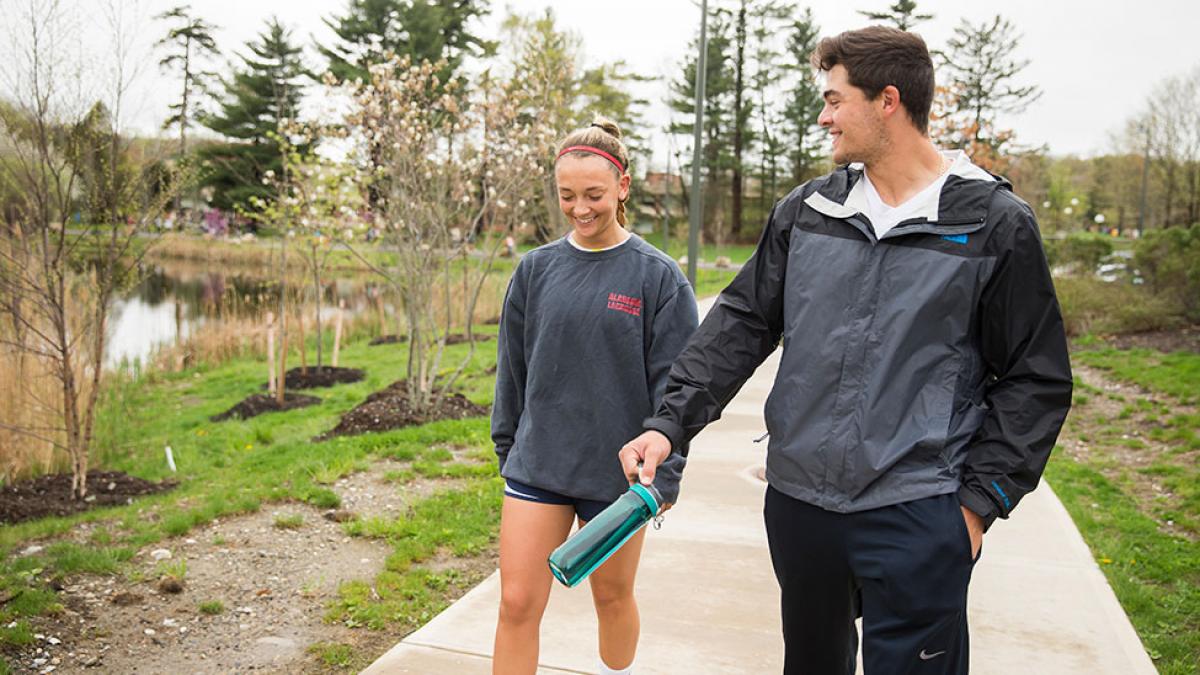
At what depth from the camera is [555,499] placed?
276 centimetres

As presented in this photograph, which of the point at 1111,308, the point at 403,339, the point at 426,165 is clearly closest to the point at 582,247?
the point at 426,165

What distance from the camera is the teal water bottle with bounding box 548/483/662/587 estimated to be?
204 centimetres

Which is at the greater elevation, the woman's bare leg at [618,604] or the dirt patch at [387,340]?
the woman's bare leg at [618,604]

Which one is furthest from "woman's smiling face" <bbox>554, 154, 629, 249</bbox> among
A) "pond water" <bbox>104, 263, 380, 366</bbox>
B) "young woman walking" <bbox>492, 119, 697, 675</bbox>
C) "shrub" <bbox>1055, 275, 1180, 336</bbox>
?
"shrub" <bbox>1055, 275, 1180, 336</bbox>

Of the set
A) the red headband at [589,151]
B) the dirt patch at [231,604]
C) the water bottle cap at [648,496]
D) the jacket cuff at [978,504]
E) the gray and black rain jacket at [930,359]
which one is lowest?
the dirt patch at [231,604]

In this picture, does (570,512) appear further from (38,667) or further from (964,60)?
(964,60)

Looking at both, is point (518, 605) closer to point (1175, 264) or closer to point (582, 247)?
point (582, 247)

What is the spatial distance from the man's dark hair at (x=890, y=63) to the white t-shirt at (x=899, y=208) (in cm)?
15

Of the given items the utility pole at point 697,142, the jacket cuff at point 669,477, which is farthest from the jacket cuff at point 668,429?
the utility pole at point 697,142

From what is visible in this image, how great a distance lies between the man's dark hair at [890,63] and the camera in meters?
2.07

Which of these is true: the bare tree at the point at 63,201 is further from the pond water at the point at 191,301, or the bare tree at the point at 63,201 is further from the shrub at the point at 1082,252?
the shrub at the point at 1082,252

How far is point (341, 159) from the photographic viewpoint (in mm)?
11570

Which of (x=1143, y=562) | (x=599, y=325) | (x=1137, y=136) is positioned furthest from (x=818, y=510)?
(x=1137, y=136)

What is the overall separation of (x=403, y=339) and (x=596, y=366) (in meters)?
13.6
